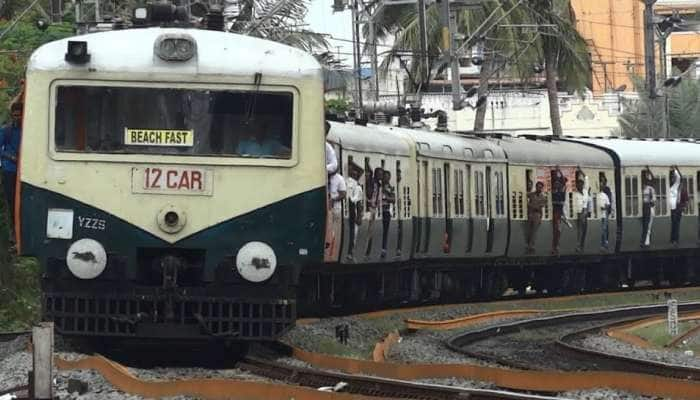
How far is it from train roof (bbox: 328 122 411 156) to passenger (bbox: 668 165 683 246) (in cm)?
1001

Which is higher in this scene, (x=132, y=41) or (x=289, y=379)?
(x=132, y=41)

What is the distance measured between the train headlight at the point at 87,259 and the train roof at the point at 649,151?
18.0 metres

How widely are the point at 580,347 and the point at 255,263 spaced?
209 inches

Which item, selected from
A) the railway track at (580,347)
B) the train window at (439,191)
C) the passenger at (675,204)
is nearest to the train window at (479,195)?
the train window at (439,191)

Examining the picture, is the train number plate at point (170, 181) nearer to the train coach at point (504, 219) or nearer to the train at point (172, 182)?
the train at point (172, 182)

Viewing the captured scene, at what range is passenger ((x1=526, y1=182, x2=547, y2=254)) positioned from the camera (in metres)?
27.2

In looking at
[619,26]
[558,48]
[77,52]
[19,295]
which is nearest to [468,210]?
[19,295]

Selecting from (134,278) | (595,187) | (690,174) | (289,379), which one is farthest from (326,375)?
(690,174)

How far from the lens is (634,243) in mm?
30141

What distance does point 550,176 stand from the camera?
2784 centimetres

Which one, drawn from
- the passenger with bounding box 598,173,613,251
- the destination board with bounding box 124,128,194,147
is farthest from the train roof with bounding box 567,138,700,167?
the destination board with bounding box 124,128,194,147

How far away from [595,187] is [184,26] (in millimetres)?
15559

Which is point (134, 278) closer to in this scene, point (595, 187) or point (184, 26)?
point (184, 26)

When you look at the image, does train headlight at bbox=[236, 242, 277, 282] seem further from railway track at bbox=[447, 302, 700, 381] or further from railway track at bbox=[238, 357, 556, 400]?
railway track at bbox=[447, 302, 700, 381]
